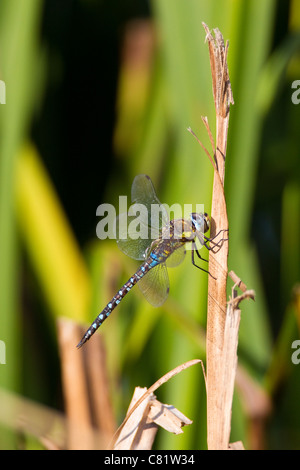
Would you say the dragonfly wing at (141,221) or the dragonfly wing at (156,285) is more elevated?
the dragonfly wing at (141,221)

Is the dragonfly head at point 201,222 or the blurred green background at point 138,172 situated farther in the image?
the blurred green background at point 138,172

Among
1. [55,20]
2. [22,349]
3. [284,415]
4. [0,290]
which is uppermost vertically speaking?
[55,20]

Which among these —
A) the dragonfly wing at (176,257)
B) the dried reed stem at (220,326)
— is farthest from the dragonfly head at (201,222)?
the dried reed stem at (220,326)

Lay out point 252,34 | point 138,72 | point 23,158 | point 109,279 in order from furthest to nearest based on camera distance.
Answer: point 138,72 → point 23,158 → point 109,279 → point 252,34

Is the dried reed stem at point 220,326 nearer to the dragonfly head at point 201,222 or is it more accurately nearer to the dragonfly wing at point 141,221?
the dragonfly head at point 201,222
